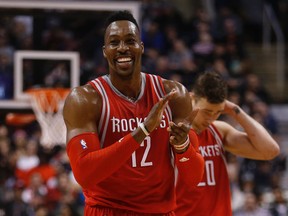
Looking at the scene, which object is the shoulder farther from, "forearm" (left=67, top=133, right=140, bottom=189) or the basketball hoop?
the basketball hoop

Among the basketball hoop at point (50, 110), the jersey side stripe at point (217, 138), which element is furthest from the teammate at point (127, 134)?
the basketball hoop at point (50, 110)

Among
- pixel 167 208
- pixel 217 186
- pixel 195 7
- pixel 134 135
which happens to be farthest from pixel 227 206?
pixel 195 7

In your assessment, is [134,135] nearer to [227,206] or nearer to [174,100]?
[174,100]

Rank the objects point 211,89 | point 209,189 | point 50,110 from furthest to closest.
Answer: point 50,110 → point 209,189 → point 211,89

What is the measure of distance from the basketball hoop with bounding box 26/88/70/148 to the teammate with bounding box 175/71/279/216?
4.03m

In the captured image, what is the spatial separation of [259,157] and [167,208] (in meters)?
1.64

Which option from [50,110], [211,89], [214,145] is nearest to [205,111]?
[211,89]

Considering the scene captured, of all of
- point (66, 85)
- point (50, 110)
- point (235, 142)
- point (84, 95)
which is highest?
point (84, 95)

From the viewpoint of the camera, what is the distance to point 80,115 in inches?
172

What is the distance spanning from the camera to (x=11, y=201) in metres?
10.4

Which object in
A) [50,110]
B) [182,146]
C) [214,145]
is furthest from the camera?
[50,110]

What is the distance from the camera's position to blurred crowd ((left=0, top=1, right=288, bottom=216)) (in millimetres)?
10203

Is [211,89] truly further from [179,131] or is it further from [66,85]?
[66,85]

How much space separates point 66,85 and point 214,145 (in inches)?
175
